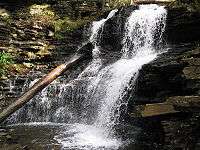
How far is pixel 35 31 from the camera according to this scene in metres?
18.3

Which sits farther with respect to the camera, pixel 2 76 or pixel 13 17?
pixel 13 17

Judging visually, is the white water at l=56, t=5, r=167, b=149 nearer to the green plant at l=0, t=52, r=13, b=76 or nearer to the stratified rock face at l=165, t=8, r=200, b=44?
the stratified rock face at l=165, t=8, r=200, b=44

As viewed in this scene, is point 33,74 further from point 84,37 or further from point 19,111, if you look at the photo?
point 84,37

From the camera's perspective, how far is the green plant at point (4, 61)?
15935mm

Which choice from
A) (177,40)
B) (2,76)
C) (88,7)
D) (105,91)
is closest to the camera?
(105,91)

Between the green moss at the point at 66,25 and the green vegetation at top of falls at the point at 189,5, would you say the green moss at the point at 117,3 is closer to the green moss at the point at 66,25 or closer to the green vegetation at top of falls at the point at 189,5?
the green moss at the point at 66,25

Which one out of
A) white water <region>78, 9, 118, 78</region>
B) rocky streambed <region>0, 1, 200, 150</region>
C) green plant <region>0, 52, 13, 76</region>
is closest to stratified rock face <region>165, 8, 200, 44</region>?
rocky streambed <region>0, 1, 200, 150</region>

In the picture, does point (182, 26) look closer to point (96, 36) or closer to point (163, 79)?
point (96, 36)

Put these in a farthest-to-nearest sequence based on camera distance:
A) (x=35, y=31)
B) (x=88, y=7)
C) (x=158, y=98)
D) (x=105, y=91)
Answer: (x=88, y=7), (x=35, y=31), (x=105, y=91), (x=158, y=98)

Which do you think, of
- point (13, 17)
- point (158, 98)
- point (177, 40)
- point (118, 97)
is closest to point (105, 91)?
point (118, 97)

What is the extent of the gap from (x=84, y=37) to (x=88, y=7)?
245 cm

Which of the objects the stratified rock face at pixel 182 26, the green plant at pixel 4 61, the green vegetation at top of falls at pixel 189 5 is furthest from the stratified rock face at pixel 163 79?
the green plant at pixel 4 61

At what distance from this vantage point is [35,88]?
1330 cm

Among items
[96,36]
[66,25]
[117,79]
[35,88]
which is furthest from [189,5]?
[35,88]
